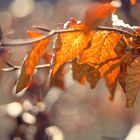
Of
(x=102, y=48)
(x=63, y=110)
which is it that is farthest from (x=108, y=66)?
(x=63, y=110)

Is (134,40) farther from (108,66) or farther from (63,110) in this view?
(63,110)

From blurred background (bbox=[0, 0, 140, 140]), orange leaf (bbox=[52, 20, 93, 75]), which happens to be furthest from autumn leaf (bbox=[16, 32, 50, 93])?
blurred background (bbox=[0, 0, 140, 140])

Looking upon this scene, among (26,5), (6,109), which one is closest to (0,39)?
(6,109)

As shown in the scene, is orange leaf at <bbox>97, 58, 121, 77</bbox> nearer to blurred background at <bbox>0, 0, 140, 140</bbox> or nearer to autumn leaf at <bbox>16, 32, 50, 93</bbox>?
autumn leaf at <bbox>16, 32, 50, 93</bbox>

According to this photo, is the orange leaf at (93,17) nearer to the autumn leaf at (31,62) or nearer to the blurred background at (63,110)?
the autumn leaf at (31,62)

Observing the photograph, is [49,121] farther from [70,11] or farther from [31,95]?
[70,11]

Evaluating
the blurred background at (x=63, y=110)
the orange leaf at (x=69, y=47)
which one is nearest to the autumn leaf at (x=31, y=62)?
the orange leaf at (x=69, y=47)

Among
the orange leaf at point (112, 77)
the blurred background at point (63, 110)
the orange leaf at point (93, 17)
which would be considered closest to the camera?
the orange leaf at point (93, 17)
